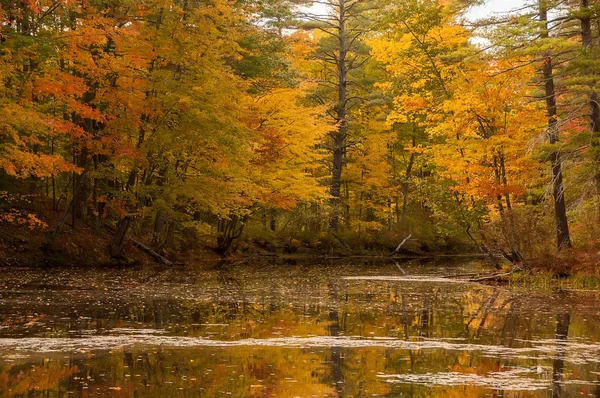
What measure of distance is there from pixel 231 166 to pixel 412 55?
8506mm

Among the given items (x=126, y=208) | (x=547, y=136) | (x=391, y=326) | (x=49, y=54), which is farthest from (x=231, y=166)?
(x=391, y=326)

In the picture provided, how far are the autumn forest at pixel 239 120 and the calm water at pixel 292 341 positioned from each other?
15.8 ft

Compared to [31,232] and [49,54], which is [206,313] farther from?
[31,232]

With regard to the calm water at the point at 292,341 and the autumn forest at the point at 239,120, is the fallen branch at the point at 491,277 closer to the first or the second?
the autumn forest at the point at 239,120

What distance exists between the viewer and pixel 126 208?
2730 cm

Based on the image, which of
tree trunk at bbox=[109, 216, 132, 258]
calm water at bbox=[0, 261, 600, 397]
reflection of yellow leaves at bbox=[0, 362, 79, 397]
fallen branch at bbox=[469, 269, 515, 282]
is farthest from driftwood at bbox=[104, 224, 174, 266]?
reflection of yellow leaves at bbox=[0, 362, 79, 397]

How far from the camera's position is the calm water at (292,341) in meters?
7.75

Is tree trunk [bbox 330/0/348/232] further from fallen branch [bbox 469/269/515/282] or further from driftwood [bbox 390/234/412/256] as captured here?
fallen branch [bbox 469/269/515/282]

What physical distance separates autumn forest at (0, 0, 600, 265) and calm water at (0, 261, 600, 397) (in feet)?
15.8

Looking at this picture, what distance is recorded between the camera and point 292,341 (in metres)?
10.8

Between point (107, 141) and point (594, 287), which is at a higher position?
point (107, 141)

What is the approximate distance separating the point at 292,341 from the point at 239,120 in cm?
1894

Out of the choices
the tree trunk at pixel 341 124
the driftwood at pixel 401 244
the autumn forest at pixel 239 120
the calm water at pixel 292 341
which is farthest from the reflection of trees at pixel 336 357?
the driftwood at pixel 401 244

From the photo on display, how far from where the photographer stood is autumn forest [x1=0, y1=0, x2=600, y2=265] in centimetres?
2125
